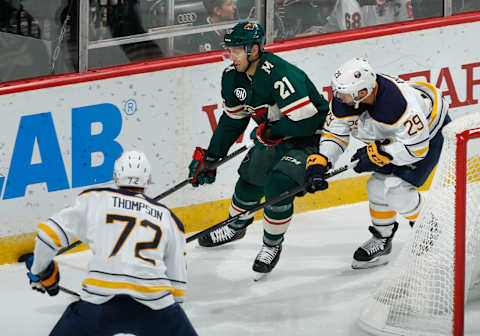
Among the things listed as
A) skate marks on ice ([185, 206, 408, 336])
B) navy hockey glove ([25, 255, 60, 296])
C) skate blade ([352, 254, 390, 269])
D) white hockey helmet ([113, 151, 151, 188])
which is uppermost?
white hockey helmet ([113, 151, 151, 188])

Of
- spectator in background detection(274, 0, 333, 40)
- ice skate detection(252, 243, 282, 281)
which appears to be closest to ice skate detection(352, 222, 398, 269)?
ice skate detection(252, 243, 282, 281)

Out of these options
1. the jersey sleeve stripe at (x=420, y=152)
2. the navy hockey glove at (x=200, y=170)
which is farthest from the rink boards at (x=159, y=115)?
the jersey sleeve stripe at (x=420, y=152)

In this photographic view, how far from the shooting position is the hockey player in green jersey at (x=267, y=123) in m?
4.62

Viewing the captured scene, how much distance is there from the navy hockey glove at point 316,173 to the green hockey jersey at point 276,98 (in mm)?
191

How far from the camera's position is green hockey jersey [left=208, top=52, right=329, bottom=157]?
182 inches

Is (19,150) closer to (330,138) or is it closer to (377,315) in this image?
(330,138)

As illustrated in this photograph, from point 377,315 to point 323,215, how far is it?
1.54m

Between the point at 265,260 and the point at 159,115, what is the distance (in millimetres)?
990

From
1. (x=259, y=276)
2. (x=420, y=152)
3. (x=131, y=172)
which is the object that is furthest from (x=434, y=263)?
(x=131, y=172)

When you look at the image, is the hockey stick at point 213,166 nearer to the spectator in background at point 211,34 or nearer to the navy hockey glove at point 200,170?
the navy hockey glove at point 200,170

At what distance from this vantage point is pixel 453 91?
6.11 m

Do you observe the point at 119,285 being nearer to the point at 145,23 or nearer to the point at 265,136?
the point at 265,136

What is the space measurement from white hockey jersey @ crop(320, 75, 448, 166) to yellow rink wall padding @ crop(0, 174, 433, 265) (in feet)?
3.64

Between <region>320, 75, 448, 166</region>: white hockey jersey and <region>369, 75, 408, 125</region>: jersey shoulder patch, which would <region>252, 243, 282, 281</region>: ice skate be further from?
<region>369, 75, 408, 125</region>: jersey shoulder patch
